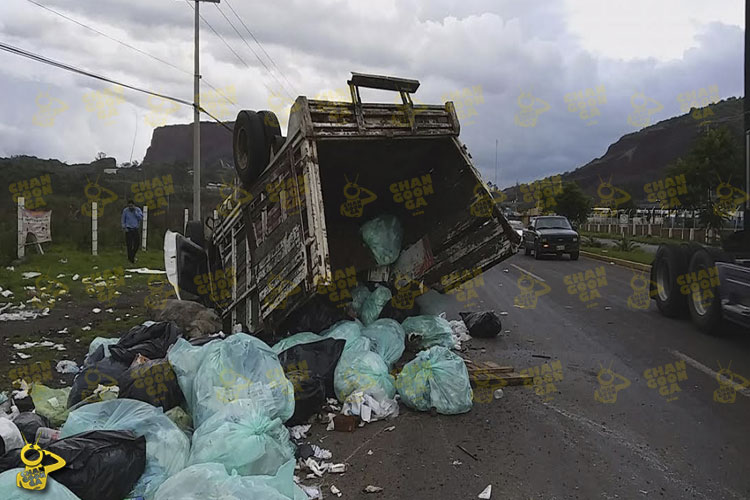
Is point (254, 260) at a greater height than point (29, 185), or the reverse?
point (29, 185)

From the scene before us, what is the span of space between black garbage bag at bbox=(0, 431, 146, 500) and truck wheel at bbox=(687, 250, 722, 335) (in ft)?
21.5

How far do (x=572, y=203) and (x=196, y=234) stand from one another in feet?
87.1

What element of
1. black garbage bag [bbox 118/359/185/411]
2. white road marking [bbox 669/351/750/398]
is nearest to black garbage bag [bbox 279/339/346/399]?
black garbage bag [bbox 118/359/185/411]

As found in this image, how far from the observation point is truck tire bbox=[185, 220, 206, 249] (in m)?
7.45

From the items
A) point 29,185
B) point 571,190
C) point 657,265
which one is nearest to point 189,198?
point 29,185

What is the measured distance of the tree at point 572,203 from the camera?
3081cm

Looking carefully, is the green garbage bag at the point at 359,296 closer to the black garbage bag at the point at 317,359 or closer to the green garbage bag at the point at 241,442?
the black garbage bag at the point at 317,359

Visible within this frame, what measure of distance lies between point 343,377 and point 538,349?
2919mm

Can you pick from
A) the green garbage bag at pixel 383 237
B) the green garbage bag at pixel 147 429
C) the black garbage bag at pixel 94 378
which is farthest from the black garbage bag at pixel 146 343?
the green garbage bag at pixel 383 237

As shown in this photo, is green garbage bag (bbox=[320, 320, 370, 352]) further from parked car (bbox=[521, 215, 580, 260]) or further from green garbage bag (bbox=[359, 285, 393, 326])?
parked car (bbox=[521, 215, 580, 260])

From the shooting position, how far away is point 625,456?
12.3ft

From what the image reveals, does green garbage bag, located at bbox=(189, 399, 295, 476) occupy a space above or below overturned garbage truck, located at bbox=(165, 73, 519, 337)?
below

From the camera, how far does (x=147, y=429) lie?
3223 mm

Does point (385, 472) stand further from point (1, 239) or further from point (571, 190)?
point (571, 190)
